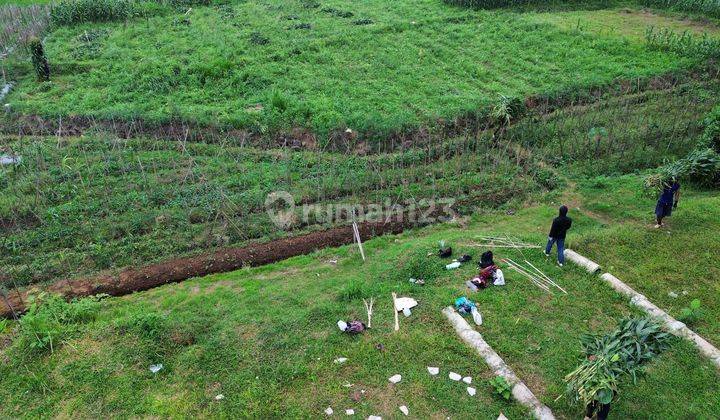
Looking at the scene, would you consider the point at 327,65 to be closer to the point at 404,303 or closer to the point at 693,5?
the point at 404,303

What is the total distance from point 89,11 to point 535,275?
77.7ft

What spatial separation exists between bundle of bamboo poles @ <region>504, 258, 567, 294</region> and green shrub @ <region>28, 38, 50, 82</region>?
58.0ft

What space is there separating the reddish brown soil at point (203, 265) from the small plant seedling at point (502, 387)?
518 cm

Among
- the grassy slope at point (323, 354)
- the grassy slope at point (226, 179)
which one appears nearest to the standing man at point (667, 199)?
the grassy slope at point (323, 354)

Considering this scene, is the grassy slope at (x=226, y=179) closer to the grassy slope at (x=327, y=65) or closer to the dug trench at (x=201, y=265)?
the dug trench at (x=201, y=265)

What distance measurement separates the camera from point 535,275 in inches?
381

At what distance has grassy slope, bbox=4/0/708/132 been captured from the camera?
16.3 m

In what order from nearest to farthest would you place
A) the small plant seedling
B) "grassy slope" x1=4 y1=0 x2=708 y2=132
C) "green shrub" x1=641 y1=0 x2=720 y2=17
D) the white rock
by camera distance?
the small plant seedling < the white rock < "grassy slope" x1=4 y1=0 x2=708 y2=132 < "green shrub" x1=641 y1=0 x2=720 y2=17

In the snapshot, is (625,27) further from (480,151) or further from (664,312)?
(664,312)

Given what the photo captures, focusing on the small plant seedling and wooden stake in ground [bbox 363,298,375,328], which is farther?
wooden stake in ground [bbox 363,298,375,328]

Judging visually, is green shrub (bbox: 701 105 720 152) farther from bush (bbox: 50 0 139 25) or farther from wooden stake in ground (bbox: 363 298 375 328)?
bush (bbox: 50 0 139 25)

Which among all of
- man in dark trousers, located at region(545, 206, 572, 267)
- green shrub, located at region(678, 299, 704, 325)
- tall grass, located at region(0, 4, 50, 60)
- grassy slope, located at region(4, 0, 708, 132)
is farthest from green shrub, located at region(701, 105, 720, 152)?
tall grass, located at region(0, 4, 50, 60)

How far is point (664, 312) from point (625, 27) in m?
18.8

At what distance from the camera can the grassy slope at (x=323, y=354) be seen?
7.31 metres
